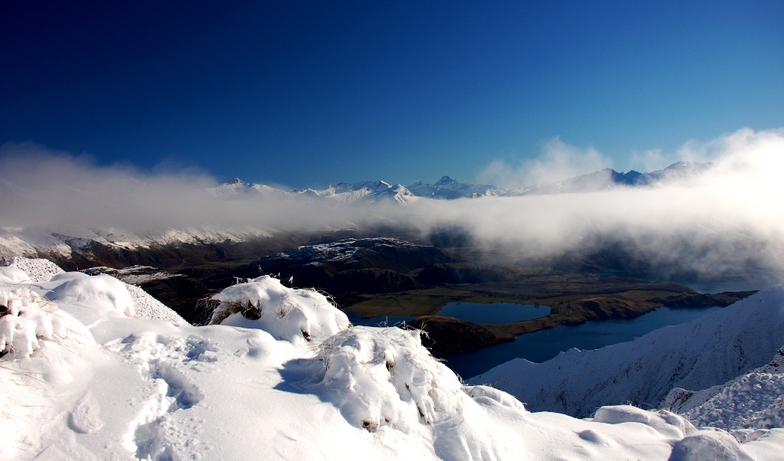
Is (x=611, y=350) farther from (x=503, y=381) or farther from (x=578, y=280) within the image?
(x=578, y=280)

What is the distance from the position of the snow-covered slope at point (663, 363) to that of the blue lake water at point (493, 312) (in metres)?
62.7

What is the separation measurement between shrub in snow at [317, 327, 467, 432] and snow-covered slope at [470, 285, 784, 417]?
41.5 metres

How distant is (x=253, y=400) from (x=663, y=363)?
2021 inches

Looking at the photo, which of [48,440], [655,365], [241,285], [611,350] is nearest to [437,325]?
[611,350]

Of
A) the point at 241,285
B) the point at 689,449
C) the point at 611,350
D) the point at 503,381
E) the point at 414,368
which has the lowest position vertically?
the point at 503,381

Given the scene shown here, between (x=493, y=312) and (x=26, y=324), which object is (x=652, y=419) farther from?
(x=493, y=312)

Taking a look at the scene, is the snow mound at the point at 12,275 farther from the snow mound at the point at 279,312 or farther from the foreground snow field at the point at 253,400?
the snow mound at the point at 279,312

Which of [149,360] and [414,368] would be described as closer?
[149,360]

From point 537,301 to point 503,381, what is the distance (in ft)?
287

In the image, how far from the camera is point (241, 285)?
11703 millimetres

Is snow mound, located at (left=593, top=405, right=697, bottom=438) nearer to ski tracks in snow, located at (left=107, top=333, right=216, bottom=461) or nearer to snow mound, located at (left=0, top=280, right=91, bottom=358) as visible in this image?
ski tracks in snow, located at (left=107, top=333, right=216, bottom=461)

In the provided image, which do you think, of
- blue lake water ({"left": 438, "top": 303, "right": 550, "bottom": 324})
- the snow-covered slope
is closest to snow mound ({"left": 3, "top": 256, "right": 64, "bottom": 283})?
the snow-covered slope

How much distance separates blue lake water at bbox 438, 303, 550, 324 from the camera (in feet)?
383

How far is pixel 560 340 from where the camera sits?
3688 inches
